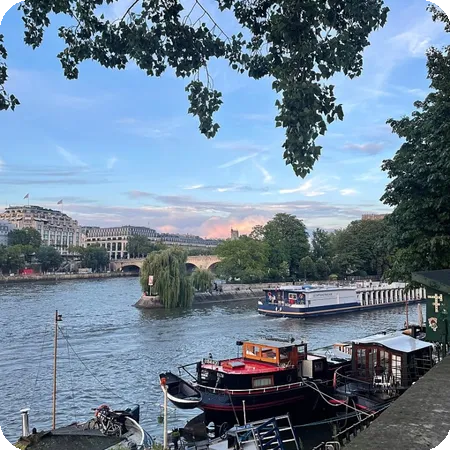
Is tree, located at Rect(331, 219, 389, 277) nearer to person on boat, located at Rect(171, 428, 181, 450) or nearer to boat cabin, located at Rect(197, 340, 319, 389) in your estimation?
boat cabin, located at Rect(197, 340, 319, 389)

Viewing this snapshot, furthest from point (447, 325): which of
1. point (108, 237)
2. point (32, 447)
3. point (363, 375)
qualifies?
point (108, 237)

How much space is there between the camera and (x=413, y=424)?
2666 millimetres

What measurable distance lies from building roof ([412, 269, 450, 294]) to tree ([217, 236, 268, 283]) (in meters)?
64.3

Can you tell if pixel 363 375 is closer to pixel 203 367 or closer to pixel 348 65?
pixel 203 367

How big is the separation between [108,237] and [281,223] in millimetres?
124926

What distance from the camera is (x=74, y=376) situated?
71.8 feet

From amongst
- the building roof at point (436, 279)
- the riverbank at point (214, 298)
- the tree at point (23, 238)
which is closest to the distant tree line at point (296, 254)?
the riverbank at point (214, 298)

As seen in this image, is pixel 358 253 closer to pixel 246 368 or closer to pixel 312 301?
pixel 312 301

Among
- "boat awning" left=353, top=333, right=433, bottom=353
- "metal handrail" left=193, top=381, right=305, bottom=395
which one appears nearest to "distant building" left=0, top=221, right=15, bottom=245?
"metal handrail" left=193, top=381, right=305, bottom=395

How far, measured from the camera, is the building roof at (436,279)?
7.48 meters

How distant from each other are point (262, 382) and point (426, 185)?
8597 millimetres

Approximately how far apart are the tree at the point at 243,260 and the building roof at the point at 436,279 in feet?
211

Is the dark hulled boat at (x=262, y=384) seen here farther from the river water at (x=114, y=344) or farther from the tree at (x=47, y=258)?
the tree at (x=47, y=258)

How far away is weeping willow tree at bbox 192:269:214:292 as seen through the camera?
58.0 meters
